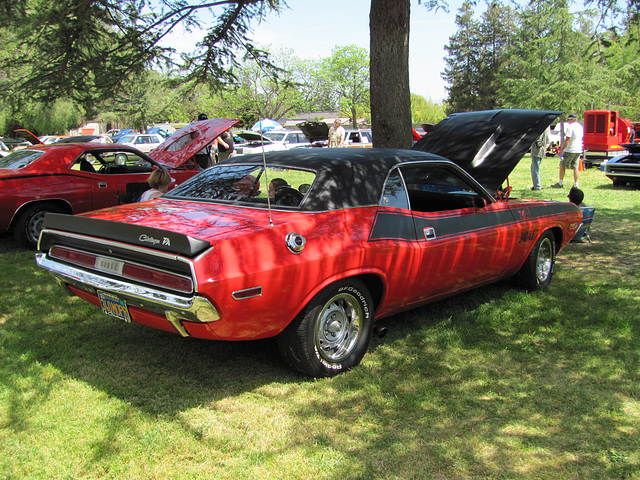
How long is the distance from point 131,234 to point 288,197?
1.16m

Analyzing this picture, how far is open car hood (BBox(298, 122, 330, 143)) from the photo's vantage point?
24750 millimetres

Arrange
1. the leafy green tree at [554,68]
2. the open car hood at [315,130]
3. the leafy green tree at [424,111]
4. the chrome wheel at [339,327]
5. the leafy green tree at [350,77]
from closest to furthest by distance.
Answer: the chrome wheel at [339,327]
the open car hood at [315,130]
the leafy green tree at [554,68]
the leafy green tree at [350,77]
the leafy green tree at [424,111]

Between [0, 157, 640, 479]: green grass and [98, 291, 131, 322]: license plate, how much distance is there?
1.57 feet

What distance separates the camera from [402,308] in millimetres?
4332

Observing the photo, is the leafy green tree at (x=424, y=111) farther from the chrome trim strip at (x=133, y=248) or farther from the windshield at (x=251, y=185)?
the chrome trim strip at (x=133, y=248)

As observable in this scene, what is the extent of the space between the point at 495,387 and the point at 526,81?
1598 inches

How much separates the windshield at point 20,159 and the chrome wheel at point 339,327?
5808mm

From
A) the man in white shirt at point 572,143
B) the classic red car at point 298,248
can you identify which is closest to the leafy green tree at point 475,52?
the man in white shirt at point 572,143

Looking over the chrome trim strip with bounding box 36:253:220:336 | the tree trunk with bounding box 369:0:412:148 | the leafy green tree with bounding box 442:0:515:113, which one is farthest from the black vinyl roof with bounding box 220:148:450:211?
the leafy green tree with bounding box 442:0:515:113

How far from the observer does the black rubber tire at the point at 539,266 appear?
5535 millimetres

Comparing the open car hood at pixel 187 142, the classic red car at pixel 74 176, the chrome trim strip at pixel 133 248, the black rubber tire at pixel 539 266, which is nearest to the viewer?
the chrome trim strip at pixel 133 248

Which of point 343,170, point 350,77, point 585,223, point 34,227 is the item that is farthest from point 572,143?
point 350,77

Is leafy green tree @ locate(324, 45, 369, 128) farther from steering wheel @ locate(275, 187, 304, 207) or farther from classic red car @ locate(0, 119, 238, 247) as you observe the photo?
steering wheel @ locate(275, 187, 304, 207)

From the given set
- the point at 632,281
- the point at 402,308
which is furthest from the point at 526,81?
the point at 402,308
